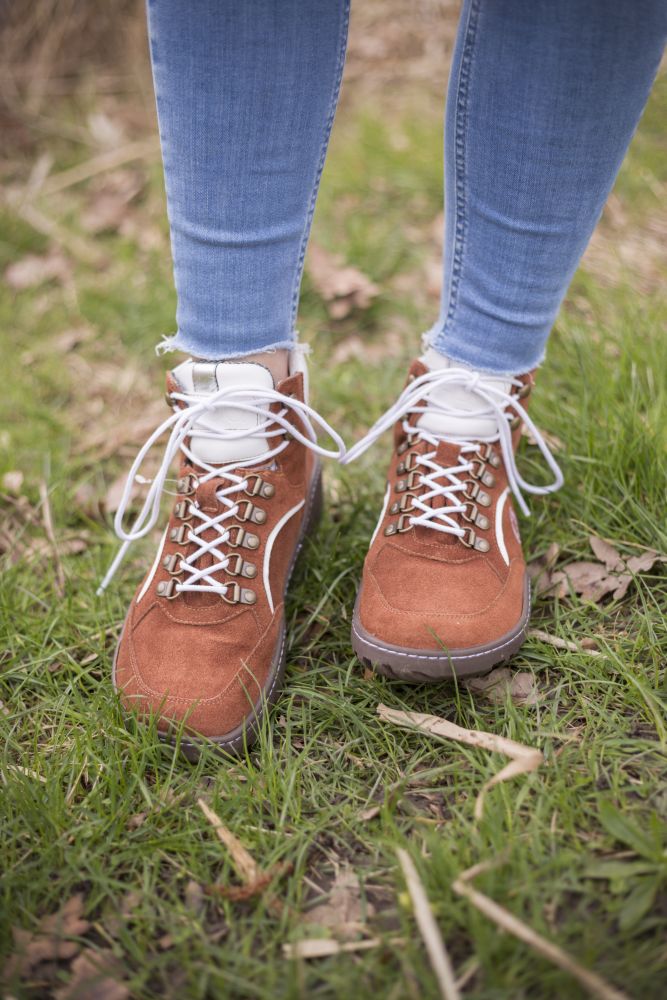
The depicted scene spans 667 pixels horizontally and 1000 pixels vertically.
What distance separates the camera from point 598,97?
107cm

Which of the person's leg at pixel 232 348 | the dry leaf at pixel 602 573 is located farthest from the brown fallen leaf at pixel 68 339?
the dry leaf at pixel 602 573

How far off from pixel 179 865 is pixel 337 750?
281 mm

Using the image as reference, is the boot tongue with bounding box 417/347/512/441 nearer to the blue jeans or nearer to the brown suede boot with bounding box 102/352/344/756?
the blue jeans

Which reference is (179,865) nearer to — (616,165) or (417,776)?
(417,776)

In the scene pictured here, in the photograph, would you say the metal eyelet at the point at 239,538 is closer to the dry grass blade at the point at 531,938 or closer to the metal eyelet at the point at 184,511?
the metal eyelet at the point at 184,511

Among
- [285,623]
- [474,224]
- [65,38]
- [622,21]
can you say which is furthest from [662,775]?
[65,38]

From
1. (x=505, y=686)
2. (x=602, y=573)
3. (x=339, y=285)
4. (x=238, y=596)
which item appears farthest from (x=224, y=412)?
(x=339, y=285)

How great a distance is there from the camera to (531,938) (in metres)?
0.88

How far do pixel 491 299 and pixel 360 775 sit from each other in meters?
0.77

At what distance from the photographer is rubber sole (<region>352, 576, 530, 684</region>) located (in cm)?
119

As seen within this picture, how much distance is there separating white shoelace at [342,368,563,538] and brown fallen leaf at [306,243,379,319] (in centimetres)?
104

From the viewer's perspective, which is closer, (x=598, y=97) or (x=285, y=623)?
(x=598, y=97)

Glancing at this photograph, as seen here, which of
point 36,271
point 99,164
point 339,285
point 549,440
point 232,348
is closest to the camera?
point 232,348

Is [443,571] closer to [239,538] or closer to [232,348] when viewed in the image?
[239,538]
